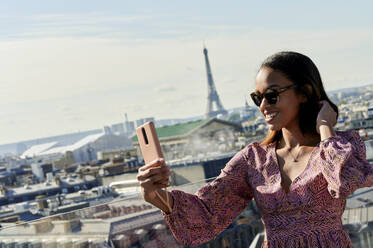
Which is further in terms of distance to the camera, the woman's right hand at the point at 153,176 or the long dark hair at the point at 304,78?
the long dark hair at the point at 304,78

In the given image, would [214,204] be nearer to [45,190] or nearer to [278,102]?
[278,102]

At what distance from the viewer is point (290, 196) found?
4.26 ft

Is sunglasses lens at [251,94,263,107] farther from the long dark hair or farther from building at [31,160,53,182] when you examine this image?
building at [31,160,53,182]

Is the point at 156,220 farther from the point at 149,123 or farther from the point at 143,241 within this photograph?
the point at 149,123

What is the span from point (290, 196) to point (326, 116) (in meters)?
0.20

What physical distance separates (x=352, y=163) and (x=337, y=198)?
0.08 metres

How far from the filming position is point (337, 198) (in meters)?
1.28

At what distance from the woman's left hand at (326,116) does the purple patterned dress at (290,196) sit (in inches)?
1.4

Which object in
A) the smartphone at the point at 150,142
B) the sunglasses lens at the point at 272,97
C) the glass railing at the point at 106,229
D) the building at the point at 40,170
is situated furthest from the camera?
the building at the point at 40,170

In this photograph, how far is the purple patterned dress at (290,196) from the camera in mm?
1267

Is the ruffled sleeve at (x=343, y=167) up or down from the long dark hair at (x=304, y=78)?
down

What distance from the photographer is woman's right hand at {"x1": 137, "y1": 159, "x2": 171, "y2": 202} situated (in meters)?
1.15

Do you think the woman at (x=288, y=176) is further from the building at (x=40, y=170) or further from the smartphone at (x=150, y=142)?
the building at (x=40, y=170)

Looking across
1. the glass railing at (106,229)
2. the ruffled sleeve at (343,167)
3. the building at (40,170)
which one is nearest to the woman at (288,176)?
the ruffled sleeve at (343,167)
